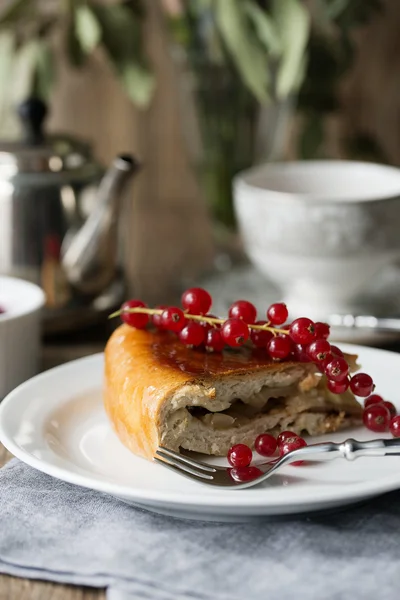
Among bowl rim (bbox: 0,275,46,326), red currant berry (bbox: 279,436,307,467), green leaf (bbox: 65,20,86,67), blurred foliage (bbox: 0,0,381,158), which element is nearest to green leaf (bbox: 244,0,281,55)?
blurred foliage (bbox: 0,0,381,158)

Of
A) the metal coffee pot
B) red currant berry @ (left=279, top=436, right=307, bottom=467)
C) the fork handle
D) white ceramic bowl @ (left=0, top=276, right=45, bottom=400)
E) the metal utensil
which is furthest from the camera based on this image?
the metal coffee pot

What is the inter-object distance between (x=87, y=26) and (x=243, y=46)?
0.33 m

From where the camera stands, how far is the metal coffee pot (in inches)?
72.8

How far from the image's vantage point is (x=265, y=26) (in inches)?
76.3

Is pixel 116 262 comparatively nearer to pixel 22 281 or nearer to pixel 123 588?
pixel 22 281

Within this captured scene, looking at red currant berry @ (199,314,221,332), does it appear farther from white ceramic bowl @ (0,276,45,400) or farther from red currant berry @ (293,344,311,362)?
white ceramic bowl @ (0,276,45,400)

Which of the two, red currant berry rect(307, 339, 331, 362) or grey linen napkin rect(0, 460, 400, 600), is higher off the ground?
red currant berry rect(307, 339, 331, 362)

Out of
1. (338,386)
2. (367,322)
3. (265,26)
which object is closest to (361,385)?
(338,386)

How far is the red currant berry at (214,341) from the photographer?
4.21 ft

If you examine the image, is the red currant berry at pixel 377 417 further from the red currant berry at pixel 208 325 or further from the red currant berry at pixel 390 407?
the red currant berry at pixel 208 325

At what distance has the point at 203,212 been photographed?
276 cm

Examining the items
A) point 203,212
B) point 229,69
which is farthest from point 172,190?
point 229,69

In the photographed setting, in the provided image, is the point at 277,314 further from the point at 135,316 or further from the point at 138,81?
the point at 138,81

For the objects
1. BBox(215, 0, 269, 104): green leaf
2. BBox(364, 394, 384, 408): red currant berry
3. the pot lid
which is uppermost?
BBox(215, 0, 269, 104): green leaf
